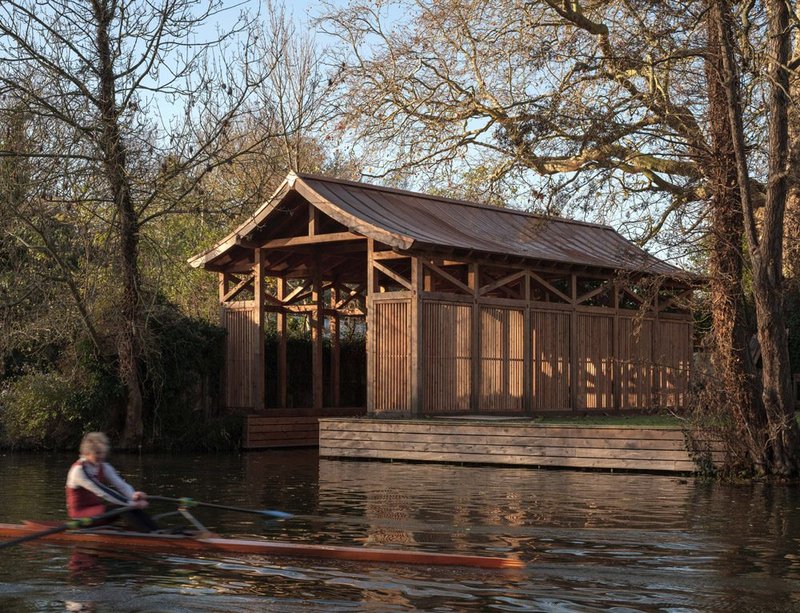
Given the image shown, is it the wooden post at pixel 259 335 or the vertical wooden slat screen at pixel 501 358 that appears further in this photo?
the wooden post at pixel 259 335

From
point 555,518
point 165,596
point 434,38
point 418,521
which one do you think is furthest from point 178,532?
point 434,38

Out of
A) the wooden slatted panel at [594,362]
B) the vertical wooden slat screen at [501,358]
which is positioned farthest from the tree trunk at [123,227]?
the wooden slatted panel at [594,362]

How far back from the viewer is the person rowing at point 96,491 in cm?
1147

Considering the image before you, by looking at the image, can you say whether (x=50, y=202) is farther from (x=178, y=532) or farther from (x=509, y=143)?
(x=178, y=532)

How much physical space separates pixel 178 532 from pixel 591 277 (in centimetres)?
1801

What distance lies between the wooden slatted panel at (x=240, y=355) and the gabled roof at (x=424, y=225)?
4.77 ft

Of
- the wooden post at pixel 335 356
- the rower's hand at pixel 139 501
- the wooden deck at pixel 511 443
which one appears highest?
the wooden post at pixel 335 356

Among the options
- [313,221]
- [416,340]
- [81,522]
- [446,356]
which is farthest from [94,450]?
[313,221]

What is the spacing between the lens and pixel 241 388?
1069 inches

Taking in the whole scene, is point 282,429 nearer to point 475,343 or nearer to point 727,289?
point 475,343

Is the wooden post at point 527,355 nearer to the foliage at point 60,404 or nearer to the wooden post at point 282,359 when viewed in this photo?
the wooden post at point 282,359

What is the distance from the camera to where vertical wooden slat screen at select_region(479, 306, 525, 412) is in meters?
25.0

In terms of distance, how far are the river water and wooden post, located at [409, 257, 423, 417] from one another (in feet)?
12.5

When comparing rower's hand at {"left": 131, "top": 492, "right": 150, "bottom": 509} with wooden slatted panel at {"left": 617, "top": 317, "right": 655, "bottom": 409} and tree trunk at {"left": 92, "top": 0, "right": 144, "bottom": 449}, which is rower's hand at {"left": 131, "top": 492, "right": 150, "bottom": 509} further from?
wooden slatted panel at {"left": 617, "top": 317, "right": 655, "bottom": 409}
